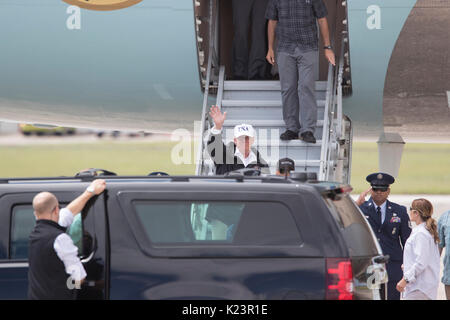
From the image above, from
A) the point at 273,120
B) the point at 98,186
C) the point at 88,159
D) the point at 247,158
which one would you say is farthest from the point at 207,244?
the point at 88,159

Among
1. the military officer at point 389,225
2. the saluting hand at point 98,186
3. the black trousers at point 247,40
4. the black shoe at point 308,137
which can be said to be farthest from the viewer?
the black trousers at point 247,40

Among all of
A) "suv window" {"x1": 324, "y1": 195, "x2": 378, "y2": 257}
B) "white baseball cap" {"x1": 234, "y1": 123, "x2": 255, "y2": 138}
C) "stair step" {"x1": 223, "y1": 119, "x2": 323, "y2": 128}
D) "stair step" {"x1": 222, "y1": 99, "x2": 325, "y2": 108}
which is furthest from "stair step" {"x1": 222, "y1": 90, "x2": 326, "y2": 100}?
"suv window" {"x1": 324, "y1": 195, "x2": 378, "y2": 257}

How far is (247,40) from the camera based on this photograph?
8.91 meters

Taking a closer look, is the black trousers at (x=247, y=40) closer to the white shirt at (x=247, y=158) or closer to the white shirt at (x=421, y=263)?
the white shirt at (x=247, y=158)

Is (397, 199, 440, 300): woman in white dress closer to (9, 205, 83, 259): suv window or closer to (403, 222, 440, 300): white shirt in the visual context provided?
(403, 222, 440, 300): white shirt

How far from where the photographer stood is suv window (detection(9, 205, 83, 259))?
456 cm

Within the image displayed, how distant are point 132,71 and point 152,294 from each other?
16.1ft

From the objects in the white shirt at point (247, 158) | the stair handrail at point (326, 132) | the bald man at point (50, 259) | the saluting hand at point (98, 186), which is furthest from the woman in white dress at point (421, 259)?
the bald man at point (50, 259)

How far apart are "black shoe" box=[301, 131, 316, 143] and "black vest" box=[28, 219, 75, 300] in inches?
147

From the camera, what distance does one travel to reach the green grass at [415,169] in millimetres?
41562

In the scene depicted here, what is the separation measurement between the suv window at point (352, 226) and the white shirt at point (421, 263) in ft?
5.57

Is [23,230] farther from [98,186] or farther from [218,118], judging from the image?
[218,118]

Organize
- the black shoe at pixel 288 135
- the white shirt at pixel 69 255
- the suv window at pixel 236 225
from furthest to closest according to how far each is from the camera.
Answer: the black shoe at pixel 288 135
the suv window at pixel 236 225
the white shirt at pixel 69 255
